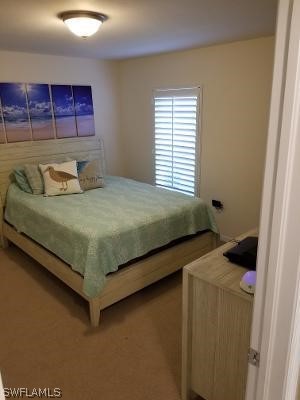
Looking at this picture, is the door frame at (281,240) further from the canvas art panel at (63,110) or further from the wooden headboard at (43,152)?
the canvas art panel at (63,110)

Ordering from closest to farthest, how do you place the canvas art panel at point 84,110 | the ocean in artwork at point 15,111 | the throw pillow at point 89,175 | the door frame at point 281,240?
1. the door frame at point 281,240
2. the ocean in artwork at point 15,111
3. the throw pillow at point 89,175
4. the canvas art panel at point 84,110

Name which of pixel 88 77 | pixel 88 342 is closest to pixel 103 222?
pixel 88 342

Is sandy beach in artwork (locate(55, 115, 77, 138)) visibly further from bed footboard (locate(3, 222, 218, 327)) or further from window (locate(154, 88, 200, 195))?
bed footboard (locate(3, 222, 218, 327))

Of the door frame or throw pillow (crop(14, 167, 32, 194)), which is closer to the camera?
the door frame

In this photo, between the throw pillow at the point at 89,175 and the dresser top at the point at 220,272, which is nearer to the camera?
the dresser top at the point at 220,272

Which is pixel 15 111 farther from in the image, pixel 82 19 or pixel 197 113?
pixel 197 113

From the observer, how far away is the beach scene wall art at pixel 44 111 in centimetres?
361

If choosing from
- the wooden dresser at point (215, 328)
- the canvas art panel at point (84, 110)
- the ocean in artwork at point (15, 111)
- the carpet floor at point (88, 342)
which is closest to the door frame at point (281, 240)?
the wooden dresser at point (215, 328)

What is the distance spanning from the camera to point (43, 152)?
391 cm

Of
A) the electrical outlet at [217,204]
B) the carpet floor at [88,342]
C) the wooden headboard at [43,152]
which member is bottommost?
the carpet floor at [88,342]

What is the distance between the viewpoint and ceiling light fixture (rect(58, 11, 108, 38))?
6.95ft

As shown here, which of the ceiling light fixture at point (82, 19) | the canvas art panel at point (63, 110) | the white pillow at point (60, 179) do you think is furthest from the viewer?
the canvas art panel at point (63, 110)

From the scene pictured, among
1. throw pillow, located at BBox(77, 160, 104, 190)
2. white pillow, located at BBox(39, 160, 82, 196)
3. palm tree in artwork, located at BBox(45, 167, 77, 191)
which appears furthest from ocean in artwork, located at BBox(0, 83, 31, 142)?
throw pillow, located at BBox(77, 160, 104, 190)

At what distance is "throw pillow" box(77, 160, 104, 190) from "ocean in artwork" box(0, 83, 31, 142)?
766mm
